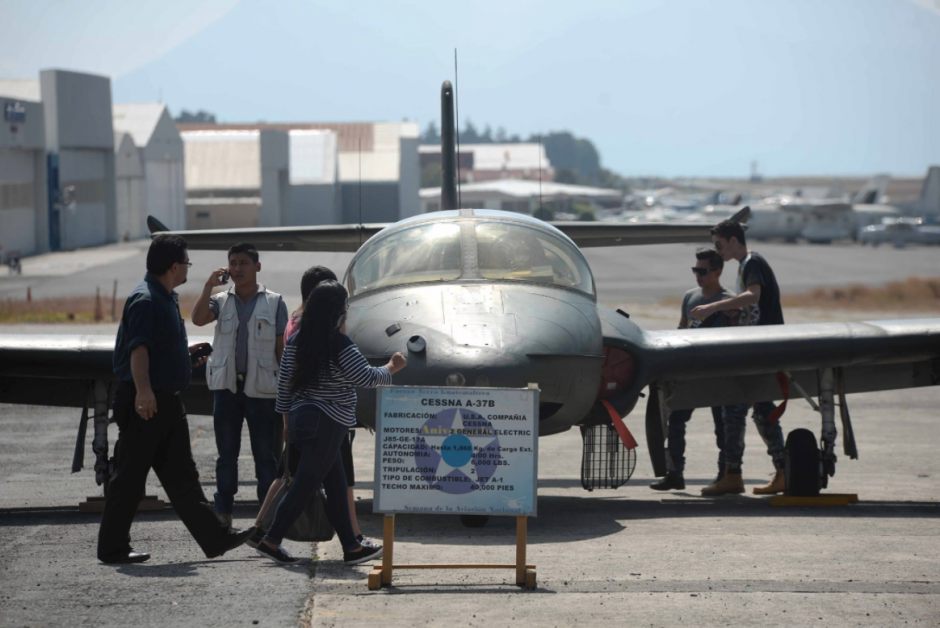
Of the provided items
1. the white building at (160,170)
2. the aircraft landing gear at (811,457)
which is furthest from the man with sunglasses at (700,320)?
the white building at (160,170)

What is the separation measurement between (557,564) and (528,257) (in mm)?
3228

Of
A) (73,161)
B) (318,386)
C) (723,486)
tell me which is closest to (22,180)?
(73,161)

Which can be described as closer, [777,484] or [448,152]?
[777,484]

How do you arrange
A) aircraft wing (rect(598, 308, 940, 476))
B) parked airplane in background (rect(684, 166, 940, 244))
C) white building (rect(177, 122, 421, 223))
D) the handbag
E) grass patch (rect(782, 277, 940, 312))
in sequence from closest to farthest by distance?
the handbag → aircraft wing (rect(598, 308, 940, 476)) → grass patch (rect(782, 277, 940, 312)) → parked airplane in background (rect(684, 166, 940, 244)) → white building (rect(177, 122, 421, 223))

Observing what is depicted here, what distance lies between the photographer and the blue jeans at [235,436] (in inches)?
304

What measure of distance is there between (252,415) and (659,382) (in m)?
3.70

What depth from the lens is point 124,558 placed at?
6742mm

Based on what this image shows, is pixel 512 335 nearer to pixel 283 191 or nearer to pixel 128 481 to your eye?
pixel 128 481

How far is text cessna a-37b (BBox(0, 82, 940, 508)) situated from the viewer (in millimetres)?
7723

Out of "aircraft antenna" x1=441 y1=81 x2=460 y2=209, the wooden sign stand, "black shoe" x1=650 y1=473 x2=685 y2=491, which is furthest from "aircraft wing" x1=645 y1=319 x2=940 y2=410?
"aircraft antenna" x1=441 y1=81 x2=460 y2=209

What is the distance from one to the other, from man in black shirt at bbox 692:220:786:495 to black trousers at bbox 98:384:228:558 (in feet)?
16.9

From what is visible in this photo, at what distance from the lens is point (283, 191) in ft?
275

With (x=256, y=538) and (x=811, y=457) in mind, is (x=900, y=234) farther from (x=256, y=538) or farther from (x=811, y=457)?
(x=256, y=538)

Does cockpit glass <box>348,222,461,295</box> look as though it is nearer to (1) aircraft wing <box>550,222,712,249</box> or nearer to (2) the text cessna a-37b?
(2) the text cessna a-37b
